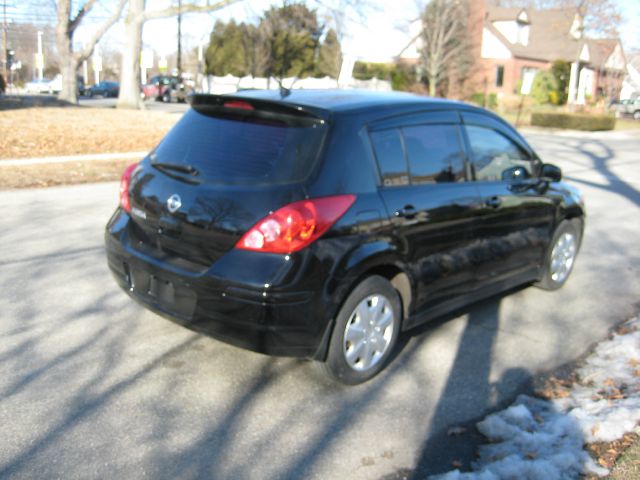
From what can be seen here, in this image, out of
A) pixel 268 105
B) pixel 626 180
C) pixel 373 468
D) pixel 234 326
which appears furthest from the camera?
pixel 626 180

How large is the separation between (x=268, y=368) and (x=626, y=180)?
13.1m

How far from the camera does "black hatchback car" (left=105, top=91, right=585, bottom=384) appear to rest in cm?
388

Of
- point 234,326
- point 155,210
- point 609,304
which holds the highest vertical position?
point 155,210

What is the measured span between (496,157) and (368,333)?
204cm

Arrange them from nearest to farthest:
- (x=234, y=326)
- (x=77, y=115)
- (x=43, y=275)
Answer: (x=234, y=326) → (x=43, y=275) → (x=77, y=115)

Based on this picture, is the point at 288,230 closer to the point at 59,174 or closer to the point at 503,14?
the point at 59,174

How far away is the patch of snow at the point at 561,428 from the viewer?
340cm

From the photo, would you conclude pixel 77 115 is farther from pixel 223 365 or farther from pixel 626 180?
pixel 223 365

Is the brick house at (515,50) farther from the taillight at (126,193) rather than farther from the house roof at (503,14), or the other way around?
the taillight at (126,193)

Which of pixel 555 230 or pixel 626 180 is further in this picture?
pixel 626 180

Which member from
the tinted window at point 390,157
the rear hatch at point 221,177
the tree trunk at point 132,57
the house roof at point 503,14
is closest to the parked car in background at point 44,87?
the tree trunk at point 132,57

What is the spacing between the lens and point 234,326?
12.8 ft

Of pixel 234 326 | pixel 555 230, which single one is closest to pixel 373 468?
pixel 234 326

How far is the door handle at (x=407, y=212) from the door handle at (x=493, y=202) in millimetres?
933
